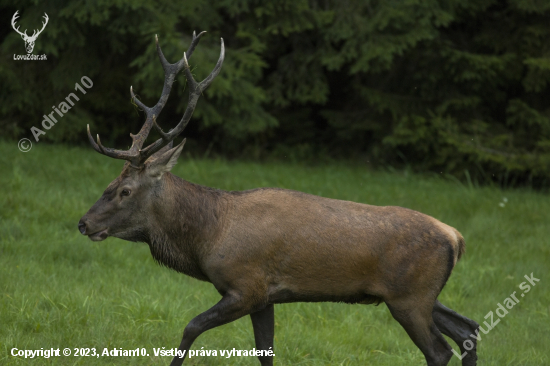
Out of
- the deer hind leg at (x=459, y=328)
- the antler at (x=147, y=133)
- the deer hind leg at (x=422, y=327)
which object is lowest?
the deer hind leg at (x=459, y=328)

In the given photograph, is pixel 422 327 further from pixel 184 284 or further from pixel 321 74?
pixel 321 74

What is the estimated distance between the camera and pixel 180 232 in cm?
522

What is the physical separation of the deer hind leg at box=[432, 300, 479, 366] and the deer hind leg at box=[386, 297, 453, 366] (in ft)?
1.06

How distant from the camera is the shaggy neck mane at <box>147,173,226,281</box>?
5.20 metres

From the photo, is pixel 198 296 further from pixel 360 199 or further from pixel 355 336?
pixel 360 199

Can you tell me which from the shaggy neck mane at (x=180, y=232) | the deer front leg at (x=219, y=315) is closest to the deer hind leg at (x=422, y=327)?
the deer front leg at (x=219, y=315)

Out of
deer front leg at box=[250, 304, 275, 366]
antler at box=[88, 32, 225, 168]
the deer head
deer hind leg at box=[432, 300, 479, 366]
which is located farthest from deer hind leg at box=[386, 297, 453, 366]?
antler at box=[88, 32, 225, 168]

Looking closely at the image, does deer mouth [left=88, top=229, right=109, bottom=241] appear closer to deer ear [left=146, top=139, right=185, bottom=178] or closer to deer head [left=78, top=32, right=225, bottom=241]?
deer head [left=78, top=32, right=225, bottom=241]

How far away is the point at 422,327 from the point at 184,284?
322 centimetres

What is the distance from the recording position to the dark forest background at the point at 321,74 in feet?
39.6

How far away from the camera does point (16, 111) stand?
44.0 feet

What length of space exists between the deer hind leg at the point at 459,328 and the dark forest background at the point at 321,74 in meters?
6.56

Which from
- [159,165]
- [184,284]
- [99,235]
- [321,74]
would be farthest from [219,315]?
[321,74]

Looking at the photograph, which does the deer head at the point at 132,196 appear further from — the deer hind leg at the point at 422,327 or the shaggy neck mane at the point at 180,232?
the deer hind leg at the point at 422,327
